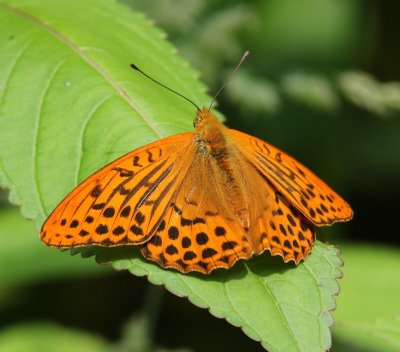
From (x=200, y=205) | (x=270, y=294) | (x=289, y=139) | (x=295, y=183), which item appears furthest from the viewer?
(x=289, y=139)

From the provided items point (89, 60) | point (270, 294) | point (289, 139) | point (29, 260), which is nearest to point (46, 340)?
point (29, 260)

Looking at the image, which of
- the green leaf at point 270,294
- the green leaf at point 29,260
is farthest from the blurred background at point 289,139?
the green leaf at point 270,294

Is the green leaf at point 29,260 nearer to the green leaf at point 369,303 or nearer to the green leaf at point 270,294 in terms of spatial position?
the green leaf at point 369,303

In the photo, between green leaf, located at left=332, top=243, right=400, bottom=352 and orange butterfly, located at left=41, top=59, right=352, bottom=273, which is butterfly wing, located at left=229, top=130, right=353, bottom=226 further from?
green leaf, located at left=332, top=243, right=400, bottom=352

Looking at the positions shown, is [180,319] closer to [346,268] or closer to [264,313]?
[346,268]

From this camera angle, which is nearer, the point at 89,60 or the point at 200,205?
the point at 200,205

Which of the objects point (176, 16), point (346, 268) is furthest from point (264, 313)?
point (176, 16)

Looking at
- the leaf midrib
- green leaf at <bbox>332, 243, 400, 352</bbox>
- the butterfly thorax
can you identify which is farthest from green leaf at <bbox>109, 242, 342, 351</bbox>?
green leaf at <bbox>332, 243, 400, 352</bbox>

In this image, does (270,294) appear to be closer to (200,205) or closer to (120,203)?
(200,205)
